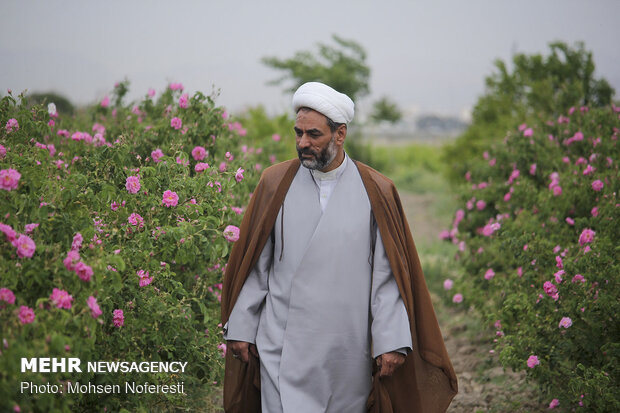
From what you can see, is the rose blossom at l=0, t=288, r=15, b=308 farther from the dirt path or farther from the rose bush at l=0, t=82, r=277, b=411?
the dirt path

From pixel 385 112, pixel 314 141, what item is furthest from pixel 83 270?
pixel 385 112

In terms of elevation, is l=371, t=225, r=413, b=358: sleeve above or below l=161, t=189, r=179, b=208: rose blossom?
below

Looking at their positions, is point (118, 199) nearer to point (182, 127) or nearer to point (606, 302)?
point (182, 127)

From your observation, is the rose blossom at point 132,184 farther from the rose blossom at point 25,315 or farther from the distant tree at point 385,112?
the distant tree at point 385,112

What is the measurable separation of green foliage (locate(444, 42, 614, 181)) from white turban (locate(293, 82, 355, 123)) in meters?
7.74

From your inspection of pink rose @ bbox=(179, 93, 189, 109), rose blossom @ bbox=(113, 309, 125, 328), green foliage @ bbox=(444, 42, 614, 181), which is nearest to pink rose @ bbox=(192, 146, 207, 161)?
pink rose @ bbox=(179, 93, 189, 109)

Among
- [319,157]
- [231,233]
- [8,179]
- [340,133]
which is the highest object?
[340,133]

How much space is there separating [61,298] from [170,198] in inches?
37.0

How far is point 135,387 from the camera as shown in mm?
3186

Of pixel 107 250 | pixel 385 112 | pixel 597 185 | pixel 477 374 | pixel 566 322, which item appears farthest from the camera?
pixel 385 112

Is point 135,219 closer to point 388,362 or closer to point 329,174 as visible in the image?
point 329,174

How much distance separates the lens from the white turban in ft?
10.2

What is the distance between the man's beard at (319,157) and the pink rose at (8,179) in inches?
→ 47.5

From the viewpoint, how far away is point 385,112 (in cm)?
2362
